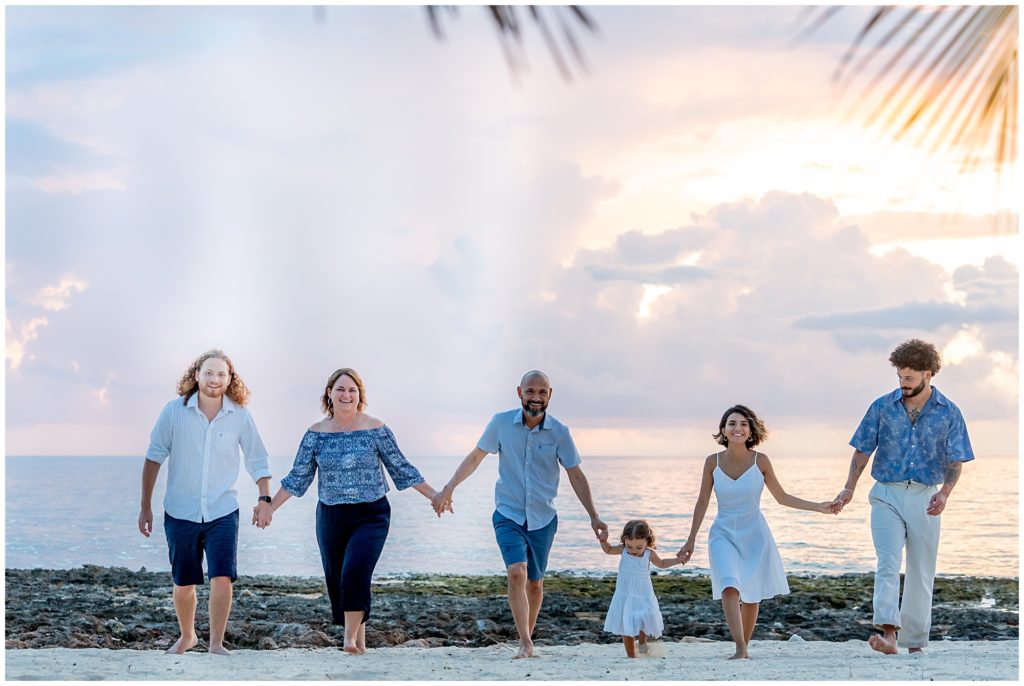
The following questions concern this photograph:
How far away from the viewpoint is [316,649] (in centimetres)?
724

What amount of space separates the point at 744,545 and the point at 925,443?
1.29 metres

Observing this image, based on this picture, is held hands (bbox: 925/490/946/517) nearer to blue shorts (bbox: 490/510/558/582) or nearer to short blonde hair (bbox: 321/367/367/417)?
blue shorts (bbox: 490/510/558/582)

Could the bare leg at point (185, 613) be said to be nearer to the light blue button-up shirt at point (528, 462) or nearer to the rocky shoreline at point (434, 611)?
the rocky shoreline at point (434, 611)

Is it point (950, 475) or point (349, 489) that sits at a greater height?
point (950, 475)

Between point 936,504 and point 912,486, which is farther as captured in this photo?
point 912,486

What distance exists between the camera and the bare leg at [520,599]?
21.6ft

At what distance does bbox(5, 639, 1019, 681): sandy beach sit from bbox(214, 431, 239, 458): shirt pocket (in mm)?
1177

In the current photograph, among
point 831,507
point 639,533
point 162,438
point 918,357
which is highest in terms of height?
point 918,357

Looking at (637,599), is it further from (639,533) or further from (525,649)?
(525,649)

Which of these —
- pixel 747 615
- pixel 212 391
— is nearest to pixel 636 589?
pixel 747 615

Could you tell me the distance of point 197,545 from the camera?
6.52 m

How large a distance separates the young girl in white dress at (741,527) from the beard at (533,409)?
105cm

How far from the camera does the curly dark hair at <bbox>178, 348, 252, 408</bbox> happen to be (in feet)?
22.2

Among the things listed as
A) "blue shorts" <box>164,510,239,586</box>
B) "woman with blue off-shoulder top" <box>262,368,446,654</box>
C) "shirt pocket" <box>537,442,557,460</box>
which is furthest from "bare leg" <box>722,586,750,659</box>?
"blue shorts" <box>164,510,239,586</box>
